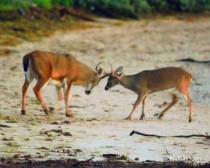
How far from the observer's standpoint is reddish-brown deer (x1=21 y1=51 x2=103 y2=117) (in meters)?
16.1

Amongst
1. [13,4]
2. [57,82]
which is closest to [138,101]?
[57,82]

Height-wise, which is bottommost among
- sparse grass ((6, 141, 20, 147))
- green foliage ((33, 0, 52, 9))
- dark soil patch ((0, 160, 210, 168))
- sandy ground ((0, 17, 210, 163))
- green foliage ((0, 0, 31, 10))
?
dark soil patch ((0, 160, 210, 168))

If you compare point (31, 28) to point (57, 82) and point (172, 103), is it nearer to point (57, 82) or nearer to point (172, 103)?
point (57, 82)

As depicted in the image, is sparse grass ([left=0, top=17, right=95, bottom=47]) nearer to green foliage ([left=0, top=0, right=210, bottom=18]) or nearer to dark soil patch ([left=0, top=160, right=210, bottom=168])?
green foliage ([left=0, top=0, right=210, bottom=18])

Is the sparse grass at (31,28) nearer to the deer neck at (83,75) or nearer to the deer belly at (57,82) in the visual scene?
the deer neck at (83,75)

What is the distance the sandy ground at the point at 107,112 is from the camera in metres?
12.4

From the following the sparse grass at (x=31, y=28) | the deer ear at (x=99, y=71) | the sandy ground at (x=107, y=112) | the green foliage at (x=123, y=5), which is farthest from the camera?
the green foliage at (x=123, y=5)

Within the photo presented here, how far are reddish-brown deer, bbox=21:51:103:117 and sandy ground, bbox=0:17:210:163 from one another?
364 mm

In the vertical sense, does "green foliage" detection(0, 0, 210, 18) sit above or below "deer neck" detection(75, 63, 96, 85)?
above

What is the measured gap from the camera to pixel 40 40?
2756 centimetres

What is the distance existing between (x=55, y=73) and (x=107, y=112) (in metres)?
1.18

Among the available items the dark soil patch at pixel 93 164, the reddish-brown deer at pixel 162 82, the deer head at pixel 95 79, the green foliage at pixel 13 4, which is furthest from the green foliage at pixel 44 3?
the dark soil patch at pixel 93 164

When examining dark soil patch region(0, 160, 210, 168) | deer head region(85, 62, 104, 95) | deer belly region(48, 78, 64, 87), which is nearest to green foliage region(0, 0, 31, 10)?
deer head region(85, 62, 104, 95)

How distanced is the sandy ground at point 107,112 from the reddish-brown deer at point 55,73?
364 millimetres
